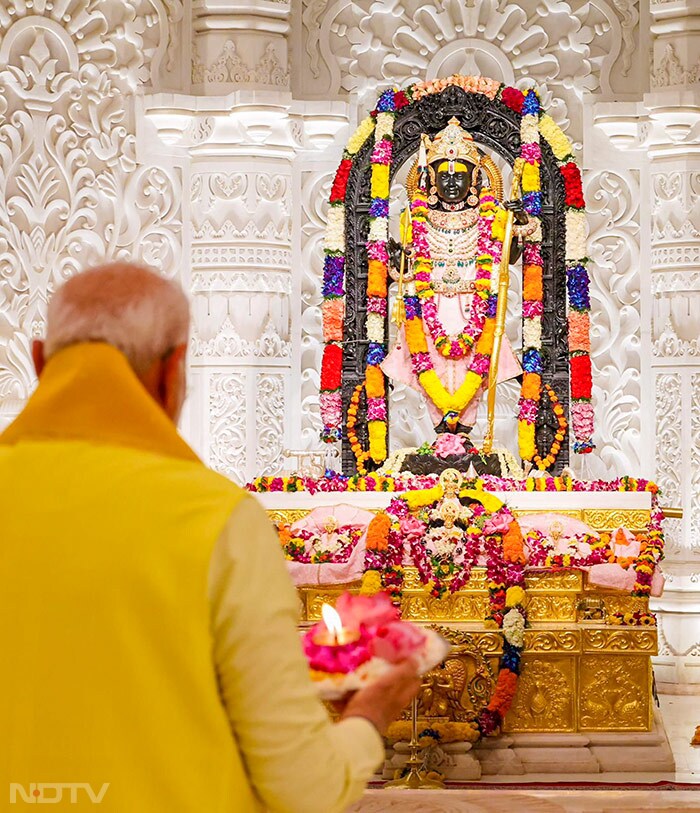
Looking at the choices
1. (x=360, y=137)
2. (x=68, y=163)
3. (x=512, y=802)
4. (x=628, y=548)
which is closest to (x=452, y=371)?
(x=360, y=137)

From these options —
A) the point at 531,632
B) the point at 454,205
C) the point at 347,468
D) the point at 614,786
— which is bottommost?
the point at 614,786

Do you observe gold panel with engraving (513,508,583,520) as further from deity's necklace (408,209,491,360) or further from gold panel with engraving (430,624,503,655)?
deity's necklace (408,209,491,360)

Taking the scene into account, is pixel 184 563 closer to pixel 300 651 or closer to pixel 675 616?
pixel 300 651

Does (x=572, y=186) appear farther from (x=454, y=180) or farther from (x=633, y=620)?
(x=633, y=620)

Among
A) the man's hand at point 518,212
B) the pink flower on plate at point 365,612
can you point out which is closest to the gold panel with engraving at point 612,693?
the man's hand at point 518,212

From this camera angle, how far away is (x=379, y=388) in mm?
7055

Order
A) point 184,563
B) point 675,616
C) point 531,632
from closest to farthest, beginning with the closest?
1. point 184,563
2. point 531,632
3. point 675,616

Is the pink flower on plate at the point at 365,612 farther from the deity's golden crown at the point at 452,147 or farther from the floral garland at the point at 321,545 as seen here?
the deity's golden crown at the point at 452,147

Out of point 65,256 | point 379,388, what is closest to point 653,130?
point 379,388

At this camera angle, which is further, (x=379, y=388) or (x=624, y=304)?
(x=624, y=304)

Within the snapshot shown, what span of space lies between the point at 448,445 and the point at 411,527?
827 millimetres

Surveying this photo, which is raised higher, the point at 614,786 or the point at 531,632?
the point at 531,632

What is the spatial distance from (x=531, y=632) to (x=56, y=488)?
4389 millimetres

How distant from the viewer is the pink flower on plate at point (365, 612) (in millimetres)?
2006
